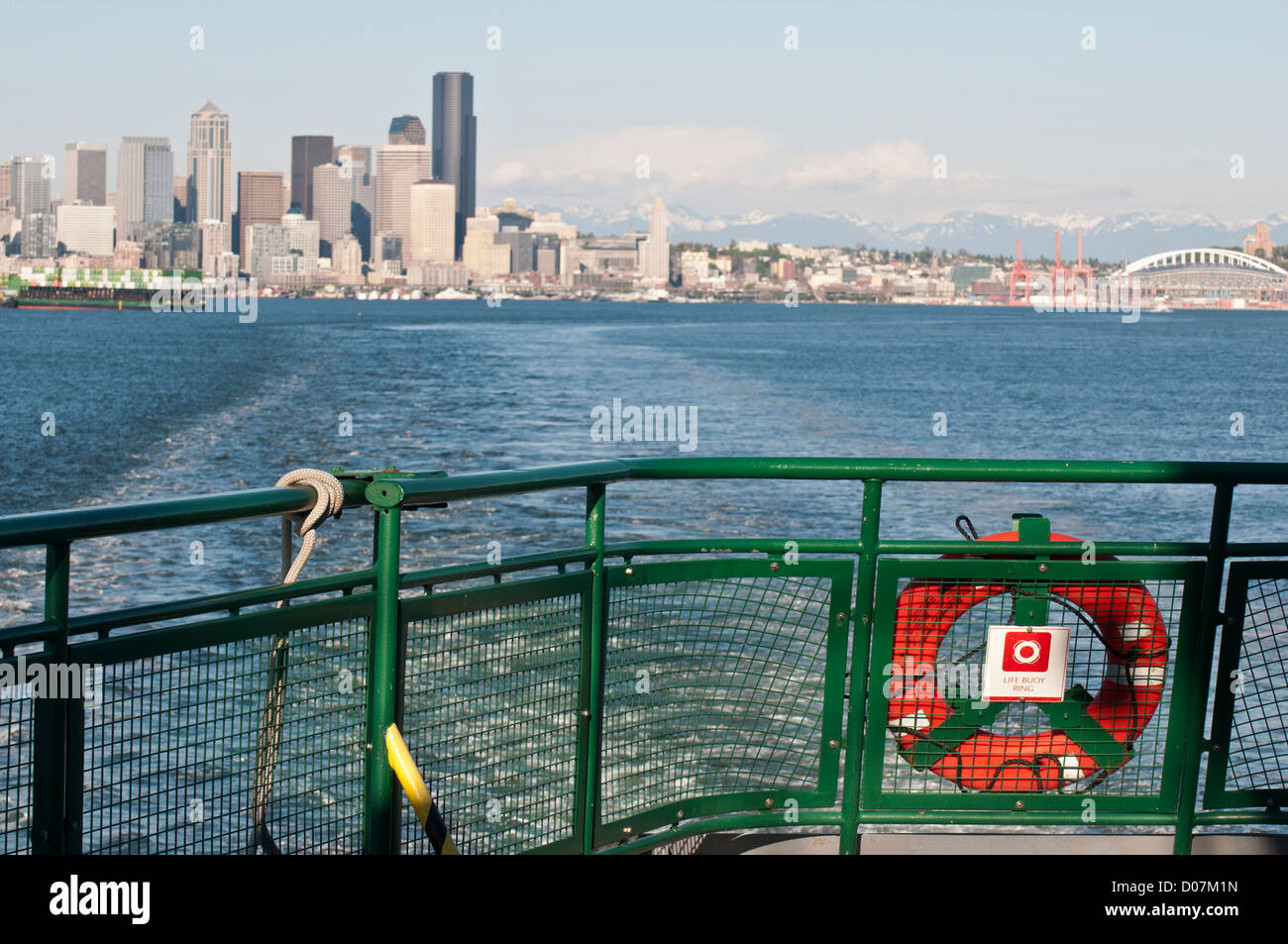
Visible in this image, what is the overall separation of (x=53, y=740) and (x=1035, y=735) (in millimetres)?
3148

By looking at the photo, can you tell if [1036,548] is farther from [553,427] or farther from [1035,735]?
[553,427]

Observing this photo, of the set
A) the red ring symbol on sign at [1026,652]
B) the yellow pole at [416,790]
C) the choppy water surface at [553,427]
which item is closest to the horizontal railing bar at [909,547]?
the red ring symbol on sign at [1026,652]

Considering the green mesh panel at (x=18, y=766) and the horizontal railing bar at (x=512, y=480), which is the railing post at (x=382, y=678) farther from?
the green mesh panel at (x=18, y=766)

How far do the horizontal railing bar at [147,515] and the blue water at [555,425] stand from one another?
13.6m

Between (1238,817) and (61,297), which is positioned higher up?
(61,297)

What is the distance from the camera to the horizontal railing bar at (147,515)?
310 centimetres

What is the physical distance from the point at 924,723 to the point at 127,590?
14850mm

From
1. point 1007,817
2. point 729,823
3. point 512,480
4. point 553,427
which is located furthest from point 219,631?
point 553,427

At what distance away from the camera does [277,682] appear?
381cm

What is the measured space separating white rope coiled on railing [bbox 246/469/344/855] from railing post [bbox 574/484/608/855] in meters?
0.89

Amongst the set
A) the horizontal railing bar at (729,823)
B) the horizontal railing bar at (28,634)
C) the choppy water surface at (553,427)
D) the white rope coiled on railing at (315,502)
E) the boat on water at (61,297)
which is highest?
the boat on water at (61,297)
